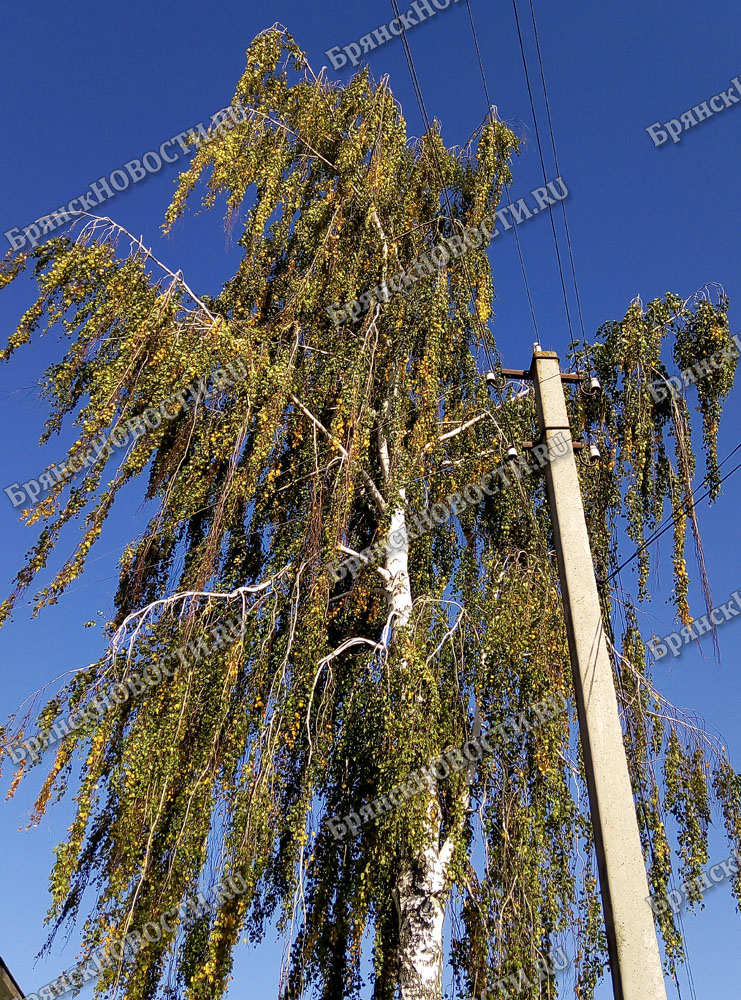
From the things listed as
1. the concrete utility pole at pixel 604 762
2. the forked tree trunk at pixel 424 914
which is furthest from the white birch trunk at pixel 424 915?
the concrete utility pole at pixel 604 762

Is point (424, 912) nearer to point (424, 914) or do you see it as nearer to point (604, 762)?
point (424, 914)

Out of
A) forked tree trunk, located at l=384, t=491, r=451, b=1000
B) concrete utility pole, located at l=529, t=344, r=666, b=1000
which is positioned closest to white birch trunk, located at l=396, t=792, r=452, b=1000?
forked tree trunk, located at l=384, t=491, r=451, b=1000

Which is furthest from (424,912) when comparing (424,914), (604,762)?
(604,762)

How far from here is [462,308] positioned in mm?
7637

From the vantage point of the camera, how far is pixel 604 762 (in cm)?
393

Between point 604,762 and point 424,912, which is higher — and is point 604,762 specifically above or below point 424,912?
above

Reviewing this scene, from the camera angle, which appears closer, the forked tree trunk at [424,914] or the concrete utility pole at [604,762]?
the concrete utility pole at [604,762]

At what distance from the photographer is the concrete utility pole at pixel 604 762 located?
350 cm

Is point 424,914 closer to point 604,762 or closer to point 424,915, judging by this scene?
point 424,915

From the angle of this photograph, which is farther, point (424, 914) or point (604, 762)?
point (424, 914)

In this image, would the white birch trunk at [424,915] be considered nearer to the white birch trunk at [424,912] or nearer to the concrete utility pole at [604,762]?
the white birch trunk at [424,912]

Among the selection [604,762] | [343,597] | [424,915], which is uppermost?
[343,597]

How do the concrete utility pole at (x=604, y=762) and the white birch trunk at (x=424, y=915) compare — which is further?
the white birch trunk at (x=424, y=915)

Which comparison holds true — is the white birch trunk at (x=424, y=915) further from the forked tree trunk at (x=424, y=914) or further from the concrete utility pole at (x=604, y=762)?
the concrete utility pole at (x=604, y=762)
